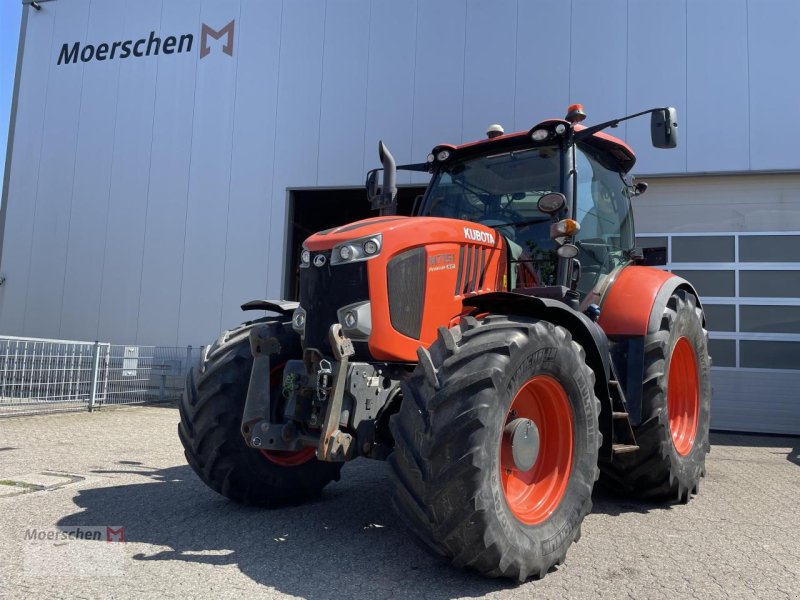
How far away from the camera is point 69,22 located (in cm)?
1245

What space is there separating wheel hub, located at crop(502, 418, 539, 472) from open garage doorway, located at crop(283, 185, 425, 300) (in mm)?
6819

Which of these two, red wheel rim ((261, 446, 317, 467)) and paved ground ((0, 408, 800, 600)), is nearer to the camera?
paved ground ((0, 408, 800, 600))

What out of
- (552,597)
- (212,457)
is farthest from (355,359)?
(552,597)

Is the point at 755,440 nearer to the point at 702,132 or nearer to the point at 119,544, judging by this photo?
the point at 702,132

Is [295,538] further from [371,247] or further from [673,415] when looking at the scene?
[673,415]

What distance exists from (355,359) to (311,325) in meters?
0.34

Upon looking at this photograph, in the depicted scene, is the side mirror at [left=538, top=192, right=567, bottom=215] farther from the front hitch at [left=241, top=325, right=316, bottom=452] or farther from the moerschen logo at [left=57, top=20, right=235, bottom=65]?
the moerschen logo at [left=57, top=20, right=235, bottom=65]

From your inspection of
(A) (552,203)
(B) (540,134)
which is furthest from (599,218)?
(A) (552,203)

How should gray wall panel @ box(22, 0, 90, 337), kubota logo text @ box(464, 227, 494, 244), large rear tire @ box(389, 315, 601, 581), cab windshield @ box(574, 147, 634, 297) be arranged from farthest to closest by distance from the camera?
1. gray wall panel @ box(22, 0, 90, 337)
2. cab windshield @ box(574, 147, 634, 297)
3. kubota logo text @ box(464, 227, 494, 244)
4. large rear tire @ box(389, 315, 601, 581)

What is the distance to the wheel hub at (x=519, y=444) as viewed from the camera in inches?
117

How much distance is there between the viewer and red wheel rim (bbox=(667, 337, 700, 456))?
4941mm

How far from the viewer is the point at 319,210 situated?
44.7ft

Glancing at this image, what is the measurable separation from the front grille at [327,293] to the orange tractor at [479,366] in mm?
11

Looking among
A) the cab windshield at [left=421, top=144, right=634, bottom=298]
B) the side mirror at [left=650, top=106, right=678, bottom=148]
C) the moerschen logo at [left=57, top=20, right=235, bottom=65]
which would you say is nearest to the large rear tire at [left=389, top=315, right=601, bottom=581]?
the cab windshield at [left=421, top=144, right=634, bottom=298]
